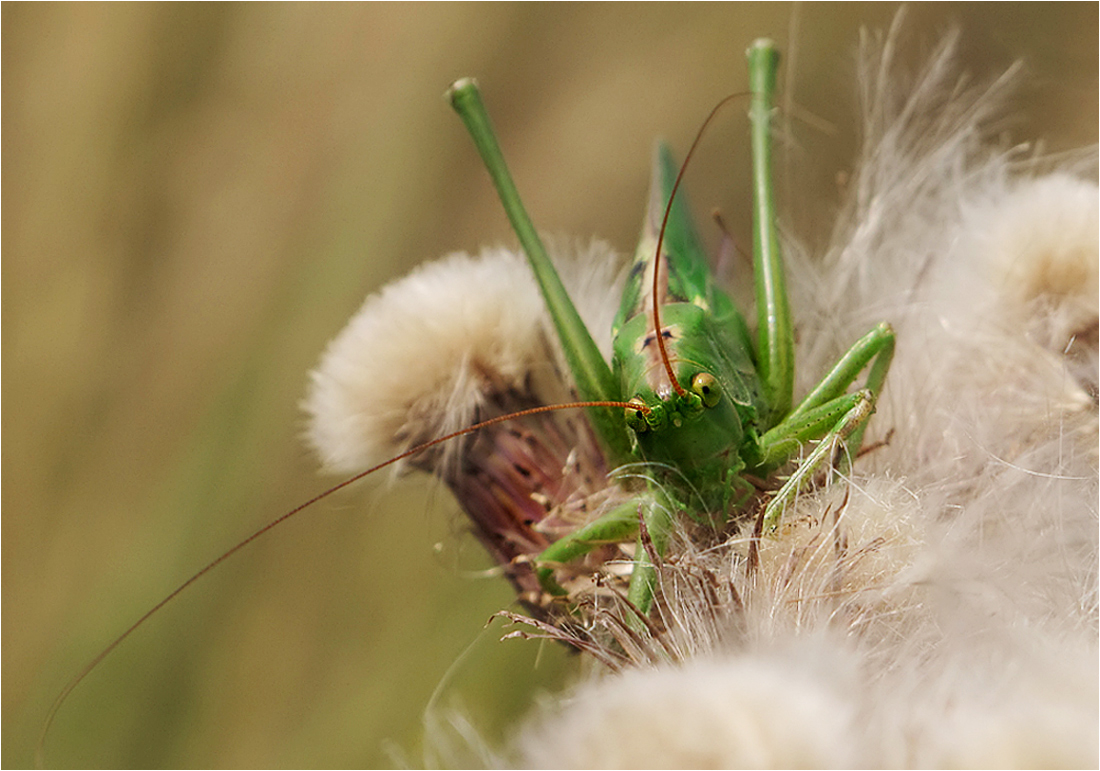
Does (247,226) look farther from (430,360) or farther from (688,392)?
(688,392)

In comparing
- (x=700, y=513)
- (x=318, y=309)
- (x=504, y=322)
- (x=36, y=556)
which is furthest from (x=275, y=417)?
(x=700, y=513)

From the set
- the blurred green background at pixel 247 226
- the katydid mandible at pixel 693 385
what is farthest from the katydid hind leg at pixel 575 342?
the blurred green background at pixel 247 226

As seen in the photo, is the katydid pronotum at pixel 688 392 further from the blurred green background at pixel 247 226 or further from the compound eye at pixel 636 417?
the blurred green background at pixel 247 226

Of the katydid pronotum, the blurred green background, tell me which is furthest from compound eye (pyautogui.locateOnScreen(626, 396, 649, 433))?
the blurred green background

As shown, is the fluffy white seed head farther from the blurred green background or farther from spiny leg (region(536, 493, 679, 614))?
the blurred green background

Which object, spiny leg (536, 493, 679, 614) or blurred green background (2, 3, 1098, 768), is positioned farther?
blurred green background (2, 3, 1098, 768)

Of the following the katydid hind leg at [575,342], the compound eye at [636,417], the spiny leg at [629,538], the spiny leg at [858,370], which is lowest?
the spiny leg at [629,538]
